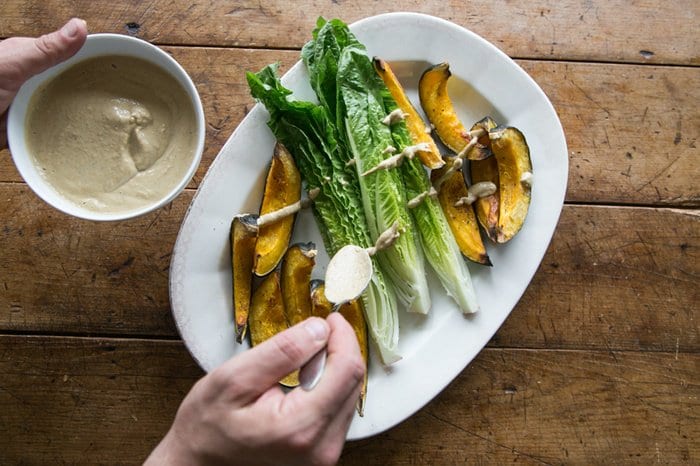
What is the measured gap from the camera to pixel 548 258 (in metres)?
1.70

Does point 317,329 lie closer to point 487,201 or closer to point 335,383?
point 335,383

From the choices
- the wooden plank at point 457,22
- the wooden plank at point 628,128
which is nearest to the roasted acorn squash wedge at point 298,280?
the wooden plank at point 457,22

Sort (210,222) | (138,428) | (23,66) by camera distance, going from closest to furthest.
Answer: (23,66), (210,222), (138,428)

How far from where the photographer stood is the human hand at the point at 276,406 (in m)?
1.05

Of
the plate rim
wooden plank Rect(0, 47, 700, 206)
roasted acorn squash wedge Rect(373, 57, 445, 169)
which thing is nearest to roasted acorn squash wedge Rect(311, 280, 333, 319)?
the plate rim

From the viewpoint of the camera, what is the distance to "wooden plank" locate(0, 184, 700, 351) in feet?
5.35

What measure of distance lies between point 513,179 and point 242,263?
721 millimetres

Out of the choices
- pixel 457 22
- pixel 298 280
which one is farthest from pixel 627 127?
pixel 298 280

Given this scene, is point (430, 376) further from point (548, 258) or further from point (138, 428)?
point (138, 428)

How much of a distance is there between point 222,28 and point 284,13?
0.18 m

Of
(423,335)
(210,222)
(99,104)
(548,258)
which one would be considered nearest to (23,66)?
(99,104)

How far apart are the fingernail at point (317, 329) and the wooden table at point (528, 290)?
655mm

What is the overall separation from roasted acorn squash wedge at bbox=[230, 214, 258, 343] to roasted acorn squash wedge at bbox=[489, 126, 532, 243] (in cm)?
62

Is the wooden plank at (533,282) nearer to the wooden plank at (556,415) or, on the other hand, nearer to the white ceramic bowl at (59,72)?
the wooden plank at (556,415)
